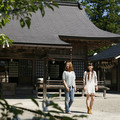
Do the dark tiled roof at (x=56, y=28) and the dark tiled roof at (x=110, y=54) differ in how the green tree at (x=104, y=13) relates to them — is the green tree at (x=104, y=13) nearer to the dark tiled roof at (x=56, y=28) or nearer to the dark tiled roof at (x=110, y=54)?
the dark tiled roof at (x=110, y=54)

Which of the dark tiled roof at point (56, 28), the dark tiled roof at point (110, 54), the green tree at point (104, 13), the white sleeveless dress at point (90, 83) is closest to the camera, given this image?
the white sleeveless dress at point (90, 83)

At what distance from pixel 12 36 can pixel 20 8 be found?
10.2 metres

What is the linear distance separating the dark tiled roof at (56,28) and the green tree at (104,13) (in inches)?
508

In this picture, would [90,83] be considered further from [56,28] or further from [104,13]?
[104,13]

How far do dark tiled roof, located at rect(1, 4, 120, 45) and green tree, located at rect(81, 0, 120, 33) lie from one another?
12910mm

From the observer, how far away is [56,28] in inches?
737

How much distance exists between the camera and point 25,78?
73.0ft

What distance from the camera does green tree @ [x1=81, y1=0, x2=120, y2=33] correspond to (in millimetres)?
Answer: 35062

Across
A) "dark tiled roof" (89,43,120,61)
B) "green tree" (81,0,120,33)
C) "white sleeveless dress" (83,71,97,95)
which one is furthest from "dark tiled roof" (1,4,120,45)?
"green tree" (81,0,120,33)

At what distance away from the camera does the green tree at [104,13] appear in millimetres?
35062

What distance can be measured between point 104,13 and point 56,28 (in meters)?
19.0

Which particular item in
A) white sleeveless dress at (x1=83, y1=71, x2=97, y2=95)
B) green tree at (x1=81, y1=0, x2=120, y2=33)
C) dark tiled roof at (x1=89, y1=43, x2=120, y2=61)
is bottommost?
white sleeveless dress at (x1=83, y1=71, x2=97, y2=95)

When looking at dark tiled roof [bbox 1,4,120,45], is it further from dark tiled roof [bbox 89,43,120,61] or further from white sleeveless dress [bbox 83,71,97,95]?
white sleeveless dress [bbox 83,71,97,95]

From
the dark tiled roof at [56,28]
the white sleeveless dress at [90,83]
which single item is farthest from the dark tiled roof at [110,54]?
the white sleeveless dress at [90,83]
